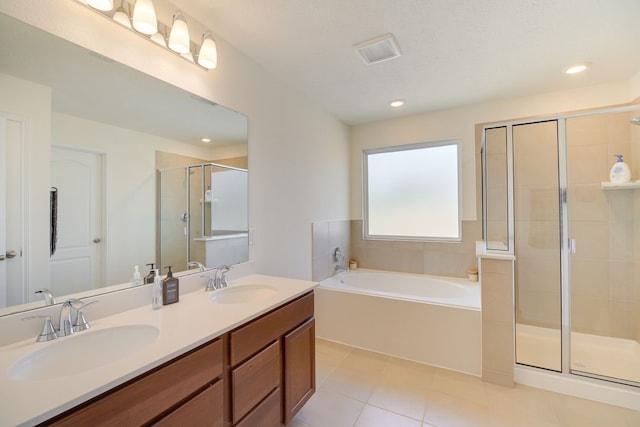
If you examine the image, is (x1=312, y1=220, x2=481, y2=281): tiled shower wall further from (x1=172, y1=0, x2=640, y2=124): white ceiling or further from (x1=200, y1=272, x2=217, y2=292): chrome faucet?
(x1=172, y1=0, x2=640, y2=124): white ceiling

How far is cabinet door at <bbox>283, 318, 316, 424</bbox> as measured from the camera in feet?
4.78

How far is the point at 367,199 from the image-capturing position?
373cm

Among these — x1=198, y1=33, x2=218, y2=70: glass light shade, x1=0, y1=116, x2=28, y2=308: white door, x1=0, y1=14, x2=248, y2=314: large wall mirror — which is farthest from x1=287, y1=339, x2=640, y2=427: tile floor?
x1=198, y1=33, x2=218, y2=70: glass light shade

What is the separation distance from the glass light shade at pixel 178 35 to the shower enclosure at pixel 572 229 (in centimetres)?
251

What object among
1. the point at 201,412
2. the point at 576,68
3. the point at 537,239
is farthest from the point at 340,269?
the point at 576,68

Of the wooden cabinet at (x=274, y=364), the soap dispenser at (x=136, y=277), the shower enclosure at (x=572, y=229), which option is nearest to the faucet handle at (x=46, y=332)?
the soap dispenser at (x=136, y=277)

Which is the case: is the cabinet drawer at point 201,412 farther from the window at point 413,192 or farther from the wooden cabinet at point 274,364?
the window at point 413,192

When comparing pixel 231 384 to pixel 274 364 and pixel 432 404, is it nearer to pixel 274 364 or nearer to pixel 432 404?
pixel 274 364

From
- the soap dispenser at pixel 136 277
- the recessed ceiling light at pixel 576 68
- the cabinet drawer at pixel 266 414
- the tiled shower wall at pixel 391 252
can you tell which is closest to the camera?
the cabinet drawer at pixel 266 414

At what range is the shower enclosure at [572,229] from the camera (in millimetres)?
2240

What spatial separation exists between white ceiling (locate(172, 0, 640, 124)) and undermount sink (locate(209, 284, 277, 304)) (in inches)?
59.7

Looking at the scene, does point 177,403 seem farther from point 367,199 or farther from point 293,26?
point 367,199

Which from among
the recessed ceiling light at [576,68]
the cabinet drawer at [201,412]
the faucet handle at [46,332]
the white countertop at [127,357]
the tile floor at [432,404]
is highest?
the recessed ceiling light at [576,68]

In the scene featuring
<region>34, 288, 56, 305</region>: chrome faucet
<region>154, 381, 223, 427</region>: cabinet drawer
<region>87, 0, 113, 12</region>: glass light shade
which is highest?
<region>87, 0, 113, 12</region>: glass light shade
